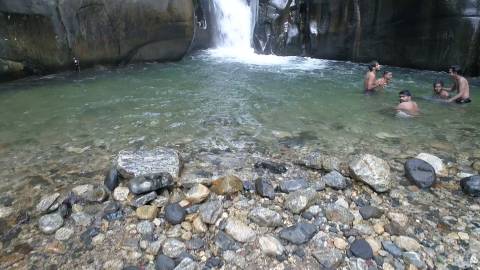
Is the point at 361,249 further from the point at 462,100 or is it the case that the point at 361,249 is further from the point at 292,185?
the point at 462,100

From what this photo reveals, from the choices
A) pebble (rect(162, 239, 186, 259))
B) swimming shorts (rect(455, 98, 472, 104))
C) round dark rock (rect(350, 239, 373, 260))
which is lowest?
round dark rock (rect(350, 239, 373, 260))

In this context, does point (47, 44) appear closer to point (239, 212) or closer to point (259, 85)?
point (259, 85)

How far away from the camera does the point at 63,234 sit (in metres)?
2.87

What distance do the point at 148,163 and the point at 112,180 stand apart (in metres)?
0.45

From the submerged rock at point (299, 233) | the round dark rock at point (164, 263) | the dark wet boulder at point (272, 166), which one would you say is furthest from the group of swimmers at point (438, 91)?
the round dark rock at point (164, 263)

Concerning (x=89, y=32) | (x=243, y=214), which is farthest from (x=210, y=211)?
(x=89, y=32)

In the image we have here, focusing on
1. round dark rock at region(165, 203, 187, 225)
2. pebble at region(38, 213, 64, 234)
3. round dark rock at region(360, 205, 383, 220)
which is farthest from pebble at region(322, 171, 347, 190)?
pebble at region(38, 213, 64, 234)

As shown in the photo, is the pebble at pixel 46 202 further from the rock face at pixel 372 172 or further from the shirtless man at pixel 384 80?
the shirtless man at pixel 384 80

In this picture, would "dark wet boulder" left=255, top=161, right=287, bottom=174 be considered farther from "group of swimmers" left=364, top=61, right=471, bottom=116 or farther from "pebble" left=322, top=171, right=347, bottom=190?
Result: "group of swimmers" left=364, top=61, right=471, bottom=116

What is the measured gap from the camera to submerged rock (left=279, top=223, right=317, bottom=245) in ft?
9.25

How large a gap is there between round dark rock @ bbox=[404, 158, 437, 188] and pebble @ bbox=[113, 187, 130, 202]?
3.12 metres

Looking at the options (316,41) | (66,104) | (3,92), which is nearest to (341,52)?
(316,41)

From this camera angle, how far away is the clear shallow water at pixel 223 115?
16.0ft

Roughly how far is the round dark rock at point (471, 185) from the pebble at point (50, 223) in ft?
13.3
